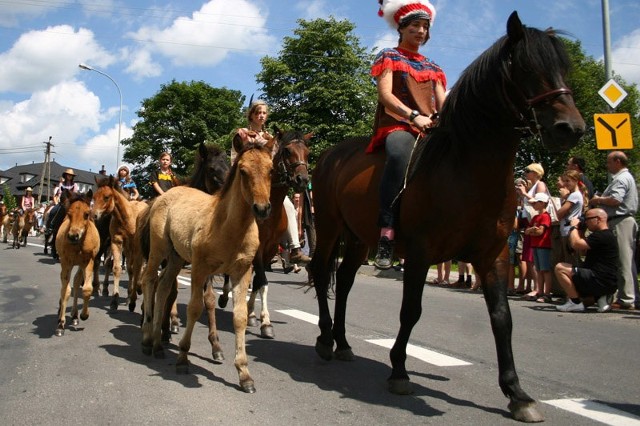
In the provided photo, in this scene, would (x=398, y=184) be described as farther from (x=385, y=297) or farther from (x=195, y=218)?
(x=385, y=297)

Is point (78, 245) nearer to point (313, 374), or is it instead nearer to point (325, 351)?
point (325, 351)

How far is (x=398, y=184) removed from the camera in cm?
478

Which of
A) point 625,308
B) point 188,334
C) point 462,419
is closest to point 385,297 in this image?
point 625,308

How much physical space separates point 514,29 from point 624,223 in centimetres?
716

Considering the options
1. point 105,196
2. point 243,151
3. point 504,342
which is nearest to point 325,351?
point 504,342

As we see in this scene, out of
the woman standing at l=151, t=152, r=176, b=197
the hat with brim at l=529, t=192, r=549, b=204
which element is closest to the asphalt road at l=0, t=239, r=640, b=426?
the woman standing at l=151, t=152, r=176, b=197

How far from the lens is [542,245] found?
11.1 metres

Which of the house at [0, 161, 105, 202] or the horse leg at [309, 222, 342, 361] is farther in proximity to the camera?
the house at [0, 161, 105, 202]

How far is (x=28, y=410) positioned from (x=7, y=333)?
353cm

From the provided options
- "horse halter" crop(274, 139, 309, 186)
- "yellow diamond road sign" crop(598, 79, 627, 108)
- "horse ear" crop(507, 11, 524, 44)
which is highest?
"yellow diamond road sign" crop(598, 79, 627, 108)

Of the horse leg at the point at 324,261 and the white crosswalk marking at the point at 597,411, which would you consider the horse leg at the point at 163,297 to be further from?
the white crosswalk marking at the point at 597,411

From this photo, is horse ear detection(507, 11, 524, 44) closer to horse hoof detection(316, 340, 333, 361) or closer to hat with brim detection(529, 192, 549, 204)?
horse hoof detection(316, 340, 333, 361)

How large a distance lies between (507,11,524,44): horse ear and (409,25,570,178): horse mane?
0.02 m

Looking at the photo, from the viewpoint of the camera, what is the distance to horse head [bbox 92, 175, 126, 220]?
31.4 ft
